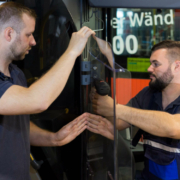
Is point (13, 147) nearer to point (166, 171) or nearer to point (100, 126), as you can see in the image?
point (100, 126)

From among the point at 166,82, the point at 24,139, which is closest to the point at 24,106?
the point at 24,139

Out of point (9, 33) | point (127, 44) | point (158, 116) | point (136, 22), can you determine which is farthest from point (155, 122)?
point (136, 22)

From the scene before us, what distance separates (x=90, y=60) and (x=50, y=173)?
35.2 inches

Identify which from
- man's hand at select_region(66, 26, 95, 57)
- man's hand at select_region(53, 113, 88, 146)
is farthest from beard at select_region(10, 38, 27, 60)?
man's hand at select_region(53, 113, 88, 146)

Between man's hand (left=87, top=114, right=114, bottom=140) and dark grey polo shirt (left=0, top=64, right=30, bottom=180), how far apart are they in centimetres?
36

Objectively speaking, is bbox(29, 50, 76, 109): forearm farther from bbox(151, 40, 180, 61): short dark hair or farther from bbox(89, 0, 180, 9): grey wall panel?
bbox(151, 40, 180, 61): short dark hair

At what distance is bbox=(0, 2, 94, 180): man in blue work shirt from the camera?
893 mm

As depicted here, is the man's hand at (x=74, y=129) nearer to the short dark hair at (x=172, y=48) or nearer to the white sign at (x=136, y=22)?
the short dark hair at (x=172, y=48)

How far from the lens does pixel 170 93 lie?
5.08 ft

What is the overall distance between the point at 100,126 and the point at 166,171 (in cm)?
53

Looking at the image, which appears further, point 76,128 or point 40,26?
point 40,26

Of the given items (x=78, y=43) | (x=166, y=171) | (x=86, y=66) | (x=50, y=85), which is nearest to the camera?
(x=50, y=85)

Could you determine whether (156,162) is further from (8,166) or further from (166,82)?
(8,166)

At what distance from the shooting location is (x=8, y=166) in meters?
1.05
